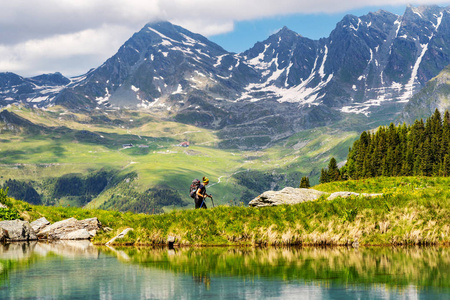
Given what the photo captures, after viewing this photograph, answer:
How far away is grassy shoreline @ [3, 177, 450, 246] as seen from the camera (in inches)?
1318

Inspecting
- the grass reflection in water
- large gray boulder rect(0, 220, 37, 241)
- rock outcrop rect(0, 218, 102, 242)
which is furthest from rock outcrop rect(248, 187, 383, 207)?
large gray boulder rect(0, 220, 37, 241)

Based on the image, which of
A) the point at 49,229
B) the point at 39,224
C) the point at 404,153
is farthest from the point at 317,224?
the point at 404,153

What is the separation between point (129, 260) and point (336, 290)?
14.2 m

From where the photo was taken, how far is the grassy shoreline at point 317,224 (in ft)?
110

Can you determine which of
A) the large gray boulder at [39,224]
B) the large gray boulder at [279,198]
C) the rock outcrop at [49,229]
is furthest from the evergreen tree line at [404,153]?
the large gray boulder at [39,224]

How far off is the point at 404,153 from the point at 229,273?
14541 cm

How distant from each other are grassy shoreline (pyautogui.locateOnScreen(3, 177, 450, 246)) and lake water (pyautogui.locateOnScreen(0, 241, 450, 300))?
1425 millimetres

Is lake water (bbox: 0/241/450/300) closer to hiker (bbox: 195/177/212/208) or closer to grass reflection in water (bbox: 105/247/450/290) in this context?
grass reflection in water (bbox: 105/247/450/290)

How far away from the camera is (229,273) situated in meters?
26.2

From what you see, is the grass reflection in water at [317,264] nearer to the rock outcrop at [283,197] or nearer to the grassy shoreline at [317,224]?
the grassy shoreline at [317,224]

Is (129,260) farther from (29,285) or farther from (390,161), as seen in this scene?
(390,161)

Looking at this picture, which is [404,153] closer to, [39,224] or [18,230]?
[39,224]

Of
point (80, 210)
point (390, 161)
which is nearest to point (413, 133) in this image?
point (390, 161)

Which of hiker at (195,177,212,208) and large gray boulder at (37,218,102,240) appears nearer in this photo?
hiker at (195,177,212,208)
